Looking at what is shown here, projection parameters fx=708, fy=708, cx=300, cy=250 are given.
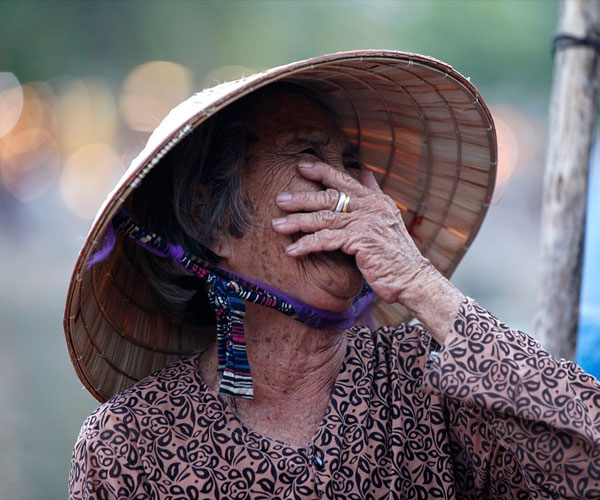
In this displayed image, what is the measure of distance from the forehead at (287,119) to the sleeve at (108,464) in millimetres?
881

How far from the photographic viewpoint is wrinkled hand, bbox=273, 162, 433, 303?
1780mm

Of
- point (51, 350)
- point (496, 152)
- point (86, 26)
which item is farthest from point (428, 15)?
point (496, 152)

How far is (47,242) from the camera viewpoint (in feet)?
69.3

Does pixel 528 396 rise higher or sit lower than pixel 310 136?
lower

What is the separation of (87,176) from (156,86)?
671 cm

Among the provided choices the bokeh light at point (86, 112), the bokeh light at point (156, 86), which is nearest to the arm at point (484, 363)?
the bokeh light at point (156, 86)

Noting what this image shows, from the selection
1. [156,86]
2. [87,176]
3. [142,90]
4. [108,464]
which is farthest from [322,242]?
[87,176]

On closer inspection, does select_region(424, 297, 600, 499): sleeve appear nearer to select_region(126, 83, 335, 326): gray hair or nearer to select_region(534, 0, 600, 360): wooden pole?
select_region(126, 83, 335, 326): gray hair

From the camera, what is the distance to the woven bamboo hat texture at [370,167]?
1.69 meters

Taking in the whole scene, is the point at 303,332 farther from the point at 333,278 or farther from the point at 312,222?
the point at 312,222

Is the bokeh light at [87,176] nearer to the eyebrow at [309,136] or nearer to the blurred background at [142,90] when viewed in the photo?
the blurred background at [142,90]

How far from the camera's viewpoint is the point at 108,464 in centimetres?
178

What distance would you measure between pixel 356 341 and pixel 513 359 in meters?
0.62

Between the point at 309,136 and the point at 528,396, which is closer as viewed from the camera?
the point at 528,396
